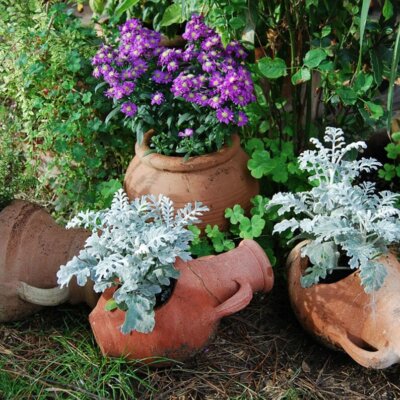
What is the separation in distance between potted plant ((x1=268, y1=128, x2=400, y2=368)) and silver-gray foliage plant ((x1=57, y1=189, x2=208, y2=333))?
14.9 inches

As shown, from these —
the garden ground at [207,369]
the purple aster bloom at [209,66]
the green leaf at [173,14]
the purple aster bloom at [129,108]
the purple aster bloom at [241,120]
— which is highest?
the green leaf at [173,14]

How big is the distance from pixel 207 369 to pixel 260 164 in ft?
2.48

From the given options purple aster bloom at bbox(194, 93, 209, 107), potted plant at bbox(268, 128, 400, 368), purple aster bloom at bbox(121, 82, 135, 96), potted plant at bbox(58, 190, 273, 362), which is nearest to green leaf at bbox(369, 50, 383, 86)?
potted plant at bbox(268, 128, 400, 368)

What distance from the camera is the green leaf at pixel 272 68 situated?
212cm

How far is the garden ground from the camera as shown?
1821 mm

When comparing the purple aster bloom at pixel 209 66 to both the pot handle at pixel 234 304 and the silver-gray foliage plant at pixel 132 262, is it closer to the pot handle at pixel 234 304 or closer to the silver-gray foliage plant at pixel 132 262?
the silver-gray foliage plant at pixel 132 262

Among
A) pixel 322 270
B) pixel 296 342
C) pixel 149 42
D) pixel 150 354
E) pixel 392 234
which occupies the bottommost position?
pixel 296 342

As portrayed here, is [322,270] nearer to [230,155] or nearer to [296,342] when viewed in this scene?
[296,342]

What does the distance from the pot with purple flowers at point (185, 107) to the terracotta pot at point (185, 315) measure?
1.26ft

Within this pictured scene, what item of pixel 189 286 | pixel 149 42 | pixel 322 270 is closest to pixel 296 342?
pixel 322 270

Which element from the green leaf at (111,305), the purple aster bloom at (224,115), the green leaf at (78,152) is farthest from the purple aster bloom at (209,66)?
the green leaf at (111,305)

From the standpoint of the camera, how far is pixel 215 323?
1.82m

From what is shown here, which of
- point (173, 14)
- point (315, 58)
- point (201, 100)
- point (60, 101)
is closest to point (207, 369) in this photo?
point (201, 100)

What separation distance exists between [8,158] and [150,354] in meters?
0.91
